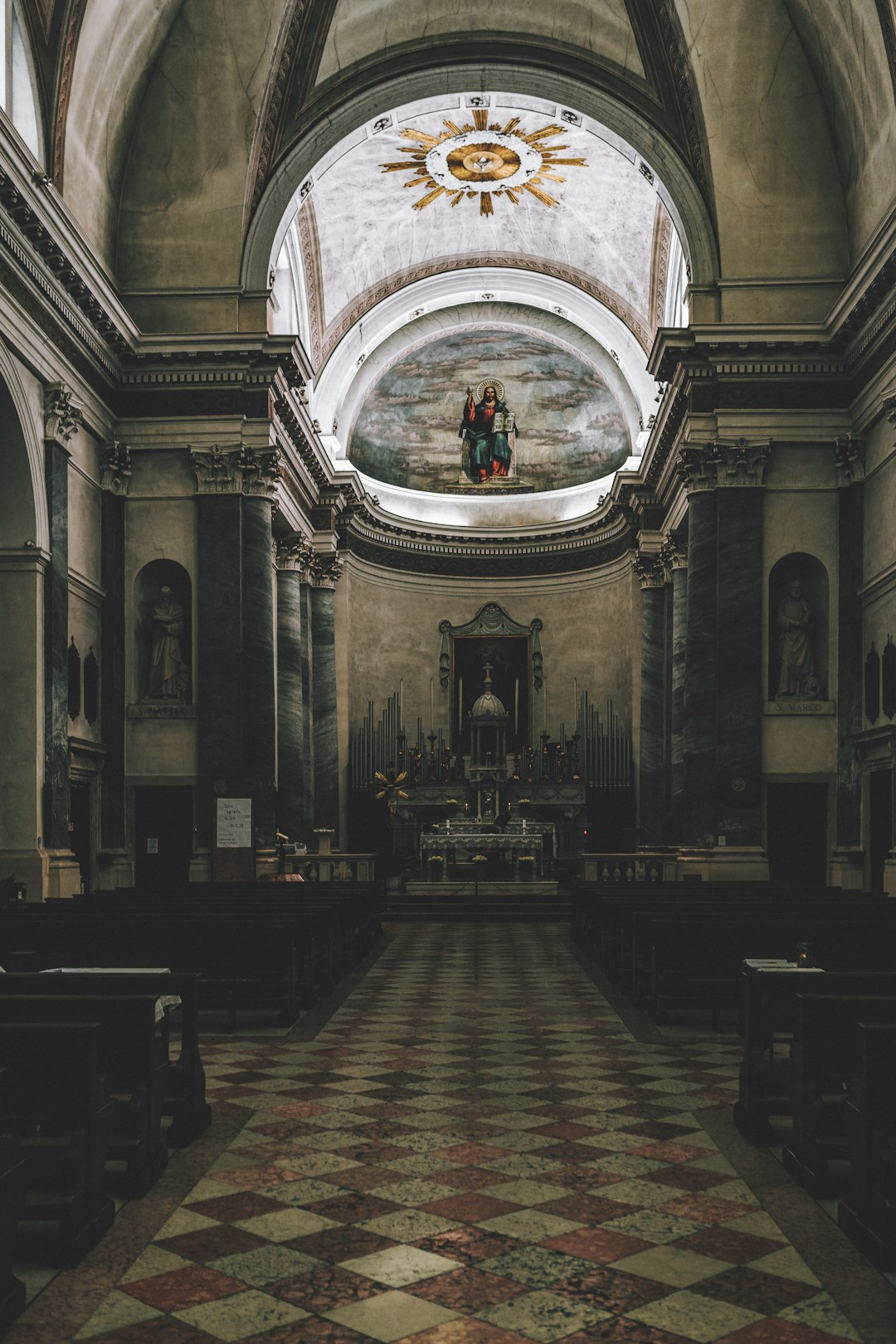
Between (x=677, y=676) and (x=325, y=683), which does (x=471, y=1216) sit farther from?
(x=325, y=683)

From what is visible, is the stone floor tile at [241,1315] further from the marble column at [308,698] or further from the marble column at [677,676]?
the marble column at [308,698]

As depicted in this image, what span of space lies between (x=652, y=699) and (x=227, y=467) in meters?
11.1

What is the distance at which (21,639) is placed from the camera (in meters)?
17.1

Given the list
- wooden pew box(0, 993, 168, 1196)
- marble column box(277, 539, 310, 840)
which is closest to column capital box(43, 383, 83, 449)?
marble column box(277, 539, 310, 840)

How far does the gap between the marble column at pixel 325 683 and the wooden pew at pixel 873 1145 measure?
2443 centimetres

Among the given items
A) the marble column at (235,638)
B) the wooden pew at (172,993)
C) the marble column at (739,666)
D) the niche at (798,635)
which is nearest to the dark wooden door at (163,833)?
the marble column at (235,638)

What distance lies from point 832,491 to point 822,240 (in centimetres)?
408

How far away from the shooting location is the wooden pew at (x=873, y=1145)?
484cm

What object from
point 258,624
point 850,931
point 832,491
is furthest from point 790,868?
point 850,931

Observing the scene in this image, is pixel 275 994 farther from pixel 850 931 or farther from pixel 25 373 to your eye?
pixel 25 373

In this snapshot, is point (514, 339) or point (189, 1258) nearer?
point (189, 1258)

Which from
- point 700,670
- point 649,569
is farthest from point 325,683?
point 700,670

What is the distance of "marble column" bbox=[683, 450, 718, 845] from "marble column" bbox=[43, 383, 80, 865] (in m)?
9.45

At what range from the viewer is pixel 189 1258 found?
488cm
